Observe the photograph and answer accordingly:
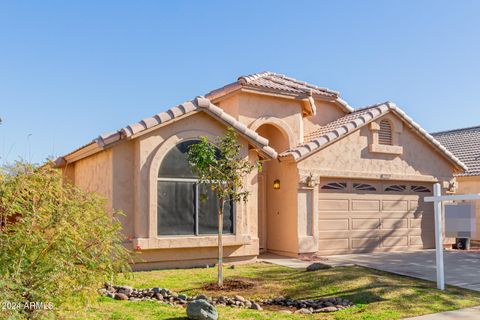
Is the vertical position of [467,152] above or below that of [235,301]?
Result: above

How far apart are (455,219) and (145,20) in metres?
11.0

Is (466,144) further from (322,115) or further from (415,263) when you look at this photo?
(415,263)

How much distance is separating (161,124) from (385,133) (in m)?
8.96

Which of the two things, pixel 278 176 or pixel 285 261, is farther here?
pixel 278 176

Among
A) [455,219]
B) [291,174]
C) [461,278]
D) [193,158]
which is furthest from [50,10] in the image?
[461,278]

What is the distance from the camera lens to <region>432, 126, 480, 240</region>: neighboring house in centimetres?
1997

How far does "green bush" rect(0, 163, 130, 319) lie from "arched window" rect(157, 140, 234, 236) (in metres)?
5.44

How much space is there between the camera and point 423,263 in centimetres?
1273

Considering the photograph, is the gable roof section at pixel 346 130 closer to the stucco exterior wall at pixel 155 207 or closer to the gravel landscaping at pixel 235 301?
the stucco exterior wall at pixel 155 207

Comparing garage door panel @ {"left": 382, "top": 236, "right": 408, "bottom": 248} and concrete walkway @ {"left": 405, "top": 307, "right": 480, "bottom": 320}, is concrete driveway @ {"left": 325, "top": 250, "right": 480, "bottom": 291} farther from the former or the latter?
concrete walkway @ {"left": 405, "top": 307, "right": 480, "bottom": 320}

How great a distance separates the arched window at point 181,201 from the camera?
1141cm

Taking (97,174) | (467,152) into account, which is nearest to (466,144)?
(467,152)

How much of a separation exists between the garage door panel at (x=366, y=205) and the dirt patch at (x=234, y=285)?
652 cm

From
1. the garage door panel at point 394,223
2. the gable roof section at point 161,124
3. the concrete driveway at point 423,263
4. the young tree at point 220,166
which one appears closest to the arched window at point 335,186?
the garage door panel at point 394,223
